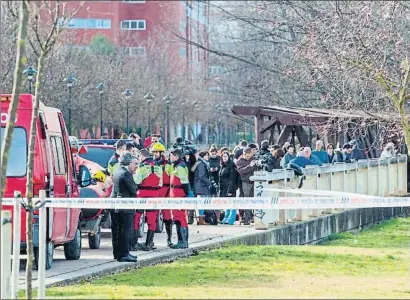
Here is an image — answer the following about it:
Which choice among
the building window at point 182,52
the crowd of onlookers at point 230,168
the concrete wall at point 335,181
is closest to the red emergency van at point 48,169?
the concrete wall at point 335,181

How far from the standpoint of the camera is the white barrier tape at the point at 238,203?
49.8 feet

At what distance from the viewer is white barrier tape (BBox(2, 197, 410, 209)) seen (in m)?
15.2

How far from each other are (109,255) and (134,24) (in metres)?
96.6

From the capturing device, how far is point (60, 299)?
12945 mm

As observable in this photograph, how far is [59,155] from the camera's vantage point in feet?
60.0

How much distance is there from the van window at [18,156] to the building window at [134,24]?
97033 millimetres

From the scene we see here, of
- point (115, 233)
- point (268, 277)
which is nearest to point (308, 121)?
point (115, 233)

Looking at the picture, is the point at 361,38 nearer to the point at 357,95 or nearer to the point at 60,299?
the point at 357,95

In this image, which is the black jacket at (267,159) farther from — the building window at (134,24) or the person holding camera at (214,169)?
the building window at (134,24)


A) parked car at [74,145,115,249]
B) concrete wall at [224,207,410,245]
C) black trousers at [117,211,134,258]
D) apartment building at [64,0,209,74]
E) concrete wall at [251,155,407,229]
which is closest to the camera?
black trousers at [117,211,134,258]

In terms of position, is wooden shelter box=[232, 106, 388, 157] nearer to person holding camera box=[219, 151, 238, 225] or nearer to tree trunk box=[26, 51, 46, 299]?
person holding camera box=[219, 151, 238, 225]

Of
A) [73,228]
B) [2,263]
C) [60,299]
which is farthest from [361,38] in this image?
[2,263]

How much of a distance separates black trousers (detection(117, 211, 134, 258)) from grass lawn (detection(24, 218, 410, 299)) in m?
0.60

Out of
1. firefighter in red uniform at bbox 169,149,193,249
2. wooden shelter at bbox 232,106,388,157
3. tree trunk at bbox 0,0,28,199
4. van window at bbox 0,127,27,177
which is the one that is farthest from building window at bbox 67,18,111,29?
tree trunk at bbox 0,0,28,199
